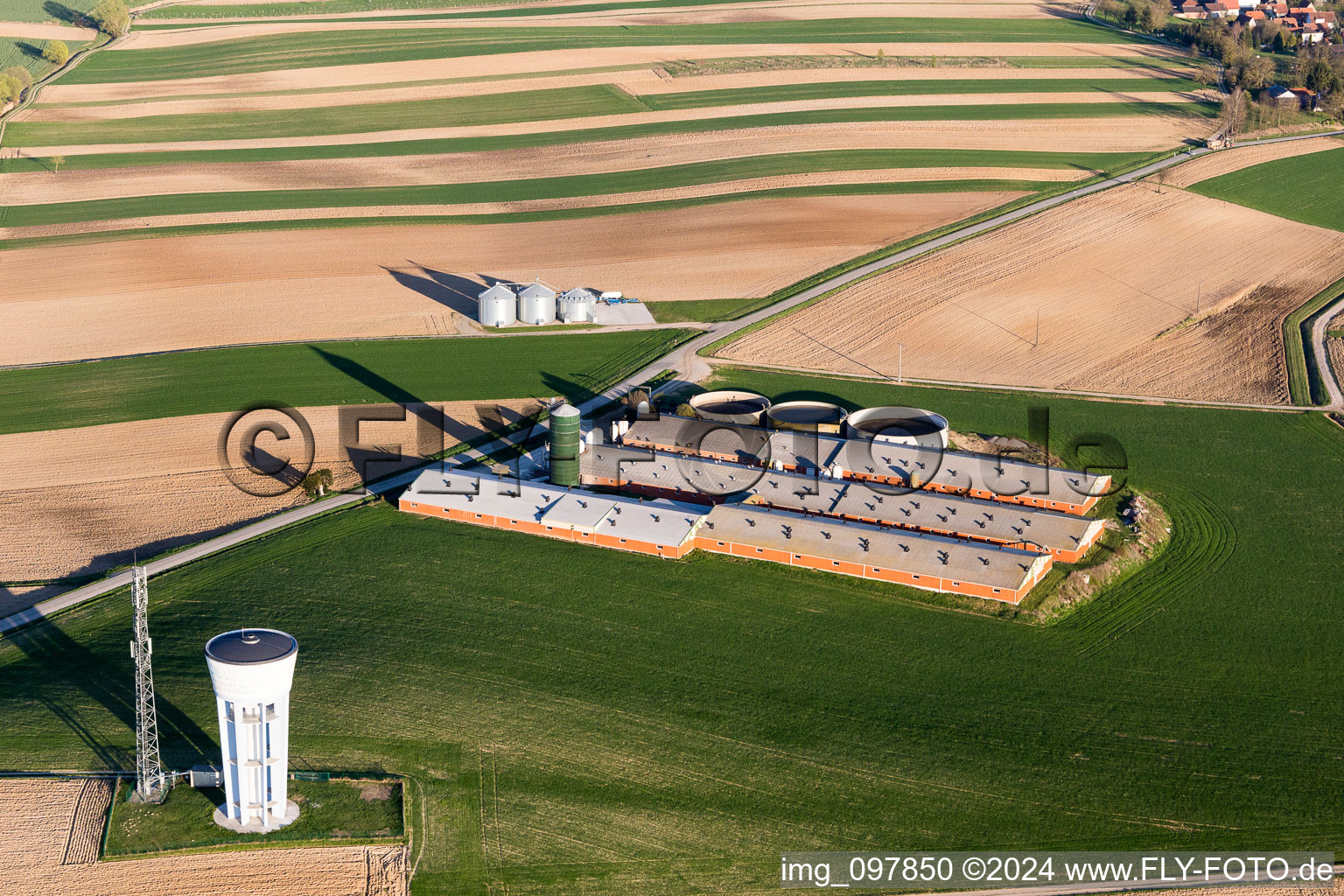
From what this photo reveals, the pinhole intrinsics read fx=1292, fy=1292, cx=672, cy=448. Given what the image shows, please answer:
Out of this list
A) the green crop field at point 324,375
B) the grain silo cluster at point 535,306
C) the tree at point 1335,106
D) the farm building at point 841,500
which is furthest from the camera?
the tree at point 1335,106

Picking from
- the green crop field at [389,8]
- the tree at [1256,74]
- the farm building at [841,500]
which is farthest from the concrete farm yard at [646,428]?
the green crop field at [389,8]

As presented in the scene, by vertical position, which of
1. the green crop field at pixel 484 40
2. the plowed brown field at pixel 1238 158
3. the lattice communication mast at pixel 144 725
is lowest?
the lattice communication mast at pixel 144 725

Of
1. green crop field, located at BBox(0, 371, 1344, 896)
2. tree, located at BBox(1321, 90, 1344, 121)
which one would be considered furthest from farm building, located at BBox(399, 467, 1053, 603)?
tree, located at BBox(1321, 90, 1344, 121)

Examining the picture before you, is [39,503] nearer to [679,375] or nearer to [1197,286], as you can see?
[679,375]

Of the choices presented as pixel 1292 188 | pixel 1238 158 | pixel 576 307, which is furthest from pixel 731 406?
pixel 1238 158

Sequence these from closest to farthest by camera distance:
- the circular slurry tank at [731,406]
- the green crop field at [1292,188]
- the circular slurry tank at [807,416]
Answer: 1. the circular slurry tank at [807,416]
2. the circular slurry tank at [731,406]
3. the green crop field at [1292,188]

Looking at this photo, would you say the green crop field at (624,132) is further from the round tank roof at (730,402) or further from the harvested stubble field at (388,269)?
the round tank roof at (730,402)

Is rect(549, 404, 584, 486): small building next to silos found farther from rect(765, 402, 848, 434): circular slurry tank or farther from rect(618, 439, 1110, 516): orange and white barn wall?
rect(765, 402, 848, 434): circular slurry tank
